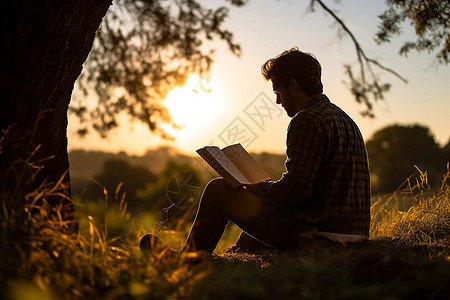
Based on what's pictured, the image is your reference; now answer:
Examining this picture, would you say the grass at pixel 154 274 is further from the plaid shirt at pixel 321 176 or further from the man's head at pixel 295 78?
the man's head at pixel 295 78

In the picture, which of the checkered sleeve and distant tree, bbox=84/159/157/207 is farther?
distant tree, bbox=84/159/157/207

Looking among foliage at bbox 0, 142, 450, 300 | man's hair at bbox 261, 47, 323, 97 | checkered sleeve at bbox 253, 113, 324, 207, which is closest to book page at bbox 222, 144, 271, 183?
checkered sleeve at bbox 253, 113, 324, 207

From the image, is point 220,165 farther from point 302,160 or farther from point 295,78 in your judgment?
point 295,78

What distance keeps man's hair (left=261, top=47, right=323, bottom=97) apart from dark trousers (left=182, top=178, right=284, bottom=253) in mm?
832

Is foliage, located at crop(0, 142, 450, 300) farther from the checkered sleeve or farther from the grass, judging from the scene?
the checkered sleeve

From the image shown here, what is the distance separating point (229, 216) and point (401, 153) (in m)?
16.3

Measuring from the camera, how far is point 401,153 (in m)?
17.6

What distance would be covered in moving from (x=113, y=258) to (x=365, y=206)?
1739 millimetres

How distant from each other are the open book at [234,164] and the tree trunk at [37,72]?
3.07ft

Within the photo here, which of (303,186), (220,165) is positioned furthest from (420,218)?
(220,165)

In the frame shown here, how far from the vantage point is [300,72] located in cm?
294

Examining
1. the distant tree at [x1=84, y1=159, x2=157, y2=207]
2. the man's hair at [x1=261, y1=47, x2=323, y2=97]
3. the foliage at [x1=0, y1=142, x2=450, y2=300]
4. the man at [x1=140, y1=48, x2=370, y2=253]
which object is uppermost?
the man's hair at [x1=261, y1=47, x2=323, y2=97]

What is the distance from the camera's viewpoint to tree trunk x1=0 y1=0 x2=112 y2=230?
8.77ft

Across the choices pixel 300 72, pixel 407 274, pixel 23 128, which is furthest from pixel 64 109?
pixel 407 274
